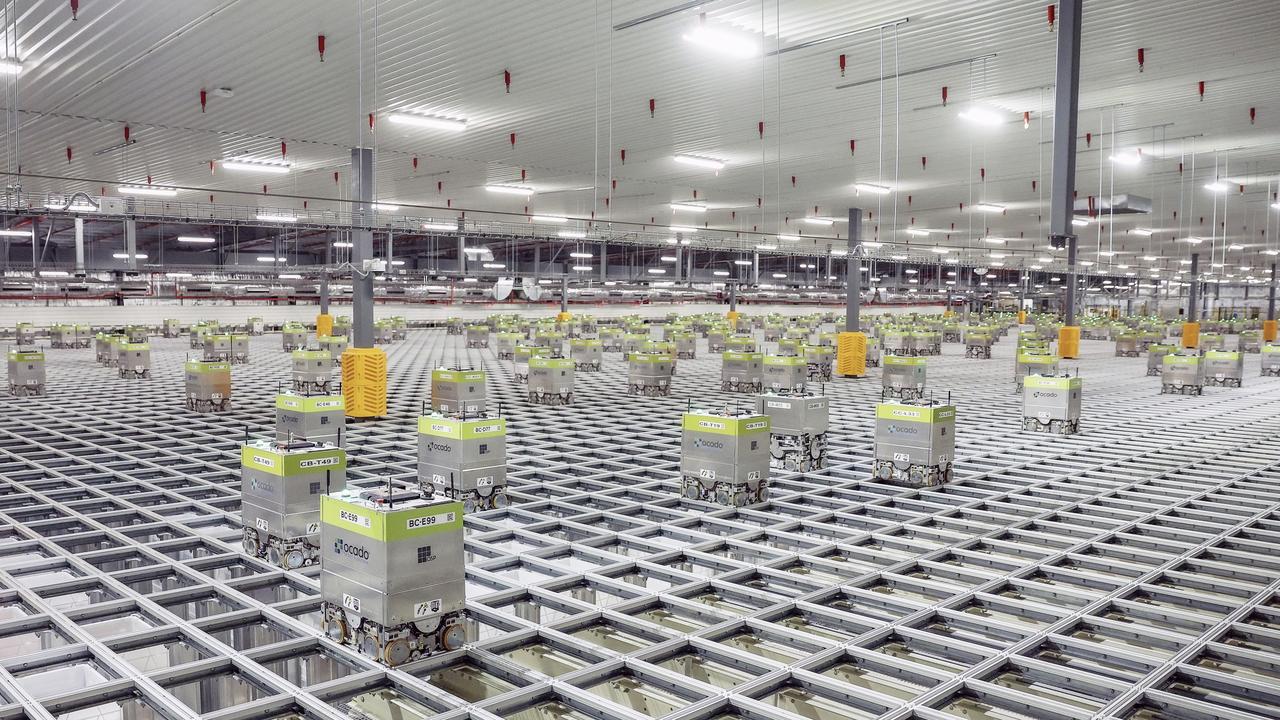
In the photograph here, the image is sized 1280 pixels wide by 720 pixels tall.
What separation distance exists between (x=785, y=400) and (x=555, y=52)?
621 centimetres

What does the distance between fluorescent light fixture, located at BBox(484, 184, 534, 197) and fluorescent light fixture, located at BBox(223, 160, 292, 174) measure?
564 centimetres

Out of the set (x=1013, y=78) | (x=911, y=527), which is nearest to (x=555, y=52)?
(x=1013, y=78)

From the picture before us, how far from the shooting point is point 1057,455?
15.5 meters

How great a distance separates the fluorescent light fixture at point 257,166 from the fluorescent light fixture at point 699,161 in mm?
9586

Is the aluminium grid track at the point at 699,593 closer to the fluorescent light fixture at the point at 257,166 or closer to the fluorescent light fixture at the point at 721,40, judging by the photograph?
the fluorescent light fixture at the point at 721,40

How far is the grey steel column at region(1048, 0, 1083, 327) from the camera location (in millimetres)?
8820

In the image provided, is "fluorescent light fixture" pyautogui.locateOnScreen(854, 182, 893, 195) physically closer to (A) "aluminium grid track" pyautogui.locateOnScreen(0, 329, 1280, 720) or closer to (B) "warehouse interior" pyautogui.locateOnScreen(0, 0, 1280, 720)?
(B) "warehouse interior" pyautogui.locateOnScreen(0, 0, 1280, 720)

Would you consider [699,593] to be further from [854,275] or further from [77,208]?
[854,275]

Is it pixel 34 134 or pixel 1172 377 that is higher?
pixel 34 134

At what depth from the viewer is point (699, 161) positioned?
21609 millimetres

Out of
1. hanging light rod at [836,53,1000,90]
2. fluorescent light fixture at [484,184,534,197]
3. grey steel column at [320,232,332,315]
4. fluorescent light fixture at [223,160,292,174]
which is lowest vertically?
grey steel column at [320,232,332,315]

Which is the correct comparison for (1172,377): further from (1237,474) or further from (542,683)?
(542,683)

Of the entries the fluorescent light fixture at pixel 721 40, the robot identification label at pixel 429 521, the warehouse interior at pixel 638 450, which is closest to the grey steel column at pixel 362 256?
the warehouse interior at pixel 638 450

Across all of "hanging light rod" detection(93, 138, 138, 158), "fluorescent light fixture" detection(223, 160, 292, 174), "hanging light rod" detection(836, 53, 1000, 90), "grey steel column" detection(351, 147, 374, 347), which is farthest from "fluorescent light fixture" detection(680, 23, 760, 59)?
"hanging light rod" detection(93, 138, 138, 158)
